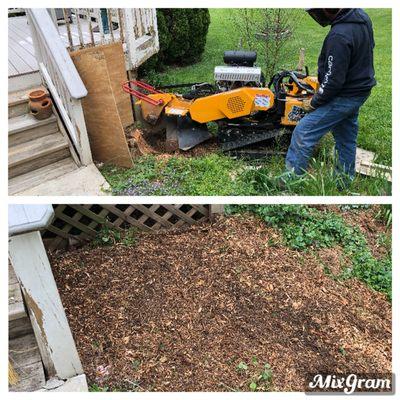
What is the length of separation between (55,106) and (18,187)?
3.28ft

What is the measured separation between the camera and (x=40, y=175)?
4516 millimetres

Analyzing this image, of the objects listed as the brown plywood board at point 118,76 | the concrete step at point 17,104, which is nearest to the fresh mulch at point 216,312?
the concrete step at point 17,104

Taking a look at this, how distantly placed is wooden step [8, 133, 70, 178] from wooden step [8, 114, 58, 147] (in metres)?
0.04

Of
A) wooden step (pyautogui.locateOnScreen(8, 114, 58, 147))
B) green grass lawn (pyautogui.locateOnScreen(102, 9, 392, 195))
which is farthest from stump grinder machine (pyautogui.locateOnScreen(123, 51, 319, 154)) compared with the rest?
wooden step (pyautogui.locateOnScreen(8, 114, 58, 147))

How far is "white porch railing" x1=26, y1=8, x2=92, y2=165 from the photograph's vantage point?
4.06 meters

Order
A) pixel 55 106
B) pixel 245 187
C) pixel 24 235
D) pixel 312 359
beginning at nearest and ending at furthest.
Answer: pixel 24 235 < pixel 312 359 < pixel 245 187 < pixel 55 106

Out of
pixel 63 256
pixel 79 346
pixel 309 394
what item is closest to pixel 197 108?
pixel 63 256

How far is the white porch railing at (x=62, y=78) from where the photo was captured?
4059 millimetres

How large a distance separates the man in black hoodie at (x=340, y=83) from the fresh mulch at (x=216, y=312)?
2.67 ft

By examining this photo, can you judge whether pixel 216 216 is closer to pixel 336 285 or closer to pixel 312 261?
pixel 312 261

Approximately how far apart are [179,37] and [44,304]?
254 inches

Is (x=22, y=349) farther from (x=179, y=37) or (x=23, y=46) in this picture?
(x=179, y=37)

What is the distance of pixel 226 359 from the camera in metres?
2.78

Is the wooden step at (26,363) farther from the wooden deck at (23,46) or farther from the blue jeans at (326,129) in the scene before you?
the wooden deck at (23,46)
